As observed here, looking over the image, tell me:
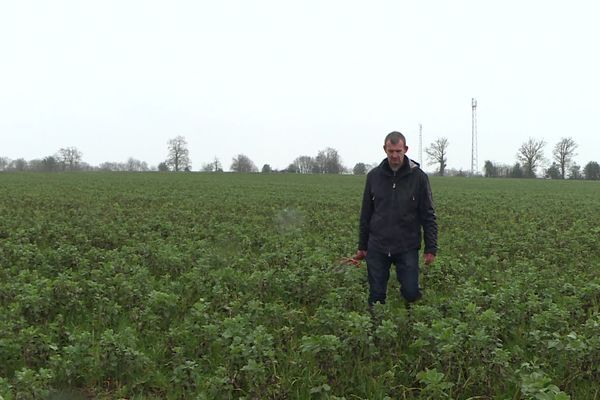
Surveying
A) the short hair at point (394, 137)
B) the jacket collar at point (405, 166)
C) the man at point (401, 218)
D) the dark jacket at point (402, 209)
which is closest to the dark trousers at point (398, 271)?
the man at point (401, 218)

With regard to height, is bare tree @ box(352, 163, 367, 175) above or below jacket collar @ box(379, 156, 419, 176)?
above

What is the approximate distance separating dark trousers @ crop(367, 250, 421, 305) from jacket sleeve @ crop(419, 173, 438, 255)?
0.63 feet

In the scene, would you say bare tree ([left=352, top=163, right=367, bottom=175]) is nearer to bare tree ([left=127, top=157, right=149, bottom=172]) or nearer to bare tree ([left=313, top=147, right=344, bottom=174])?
bare tree ([left=313, top=147, right=344, bottom=174])

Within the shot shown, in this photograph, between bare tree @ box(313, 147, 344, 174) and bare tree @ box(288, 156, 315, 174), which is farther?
bare tree @ box(288, 156, 315, 174)

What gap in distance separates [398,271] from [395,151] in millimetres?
1409

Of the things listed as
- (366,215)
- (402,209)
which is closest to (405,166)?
(402,209)

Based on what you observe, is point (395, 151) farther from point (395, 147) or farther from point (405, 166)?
point (405, 166)

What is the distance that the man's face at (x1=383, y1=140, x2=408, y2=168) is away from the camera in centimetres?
475

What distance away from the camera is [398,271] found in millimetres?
5301

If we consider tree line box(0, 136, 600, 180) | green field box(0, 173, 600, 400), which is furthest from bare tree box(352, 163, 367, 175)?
green field box(0, 173, 600, 400)

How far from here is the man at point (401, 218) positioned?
5.04 m

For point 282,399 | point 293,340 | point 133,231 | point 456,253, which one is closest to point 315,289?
point 293,340

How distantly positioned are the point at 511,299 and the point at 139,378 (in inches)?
170

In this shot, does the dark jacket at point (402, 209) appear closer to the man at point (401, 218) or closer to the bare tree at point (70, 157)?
the man at point (401, 218)
